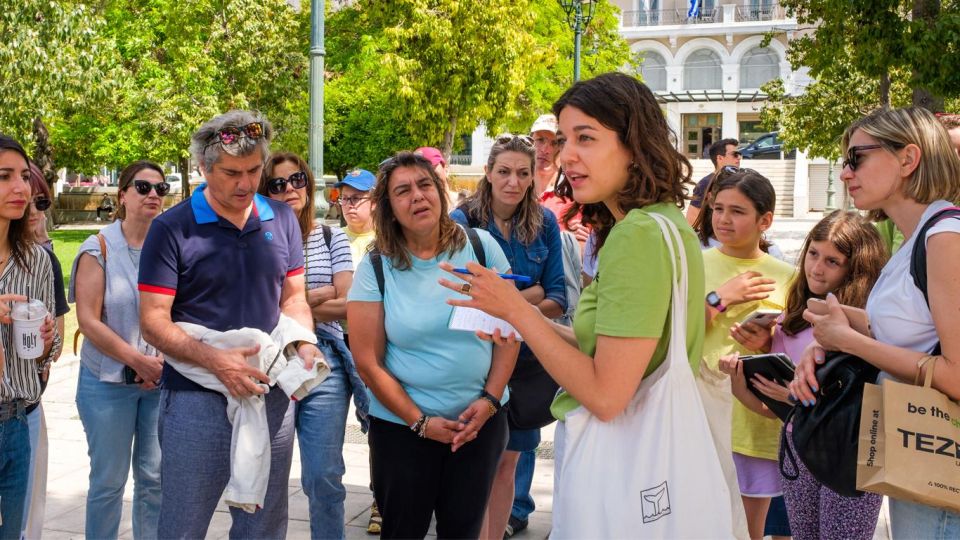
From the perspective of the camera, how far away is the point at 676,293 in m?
2.34

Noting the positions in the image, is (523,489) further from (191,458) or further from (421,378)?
(191,458)

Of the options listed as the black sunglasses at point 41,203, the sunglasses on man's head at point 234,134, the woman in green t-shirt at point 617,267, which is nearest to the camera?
the woman in green t-shirt at point 617,267

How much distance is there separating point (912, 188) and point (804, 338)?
51.1 inches

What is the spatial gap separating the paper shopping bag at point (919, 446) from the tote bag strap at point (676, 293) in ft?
2.04

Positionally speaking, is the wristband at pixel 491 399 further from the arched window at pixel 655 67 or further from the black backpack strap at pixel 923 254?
the arched window at pixel 655 67

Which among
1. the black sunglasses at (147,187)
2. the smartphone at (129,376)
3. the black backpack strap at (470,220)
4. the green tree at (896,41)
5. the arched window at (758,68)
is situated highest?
the arched window at (758,68)

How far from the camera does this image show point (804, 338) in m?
3.87

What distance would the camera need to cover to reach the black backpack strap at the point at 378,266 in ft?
12.3

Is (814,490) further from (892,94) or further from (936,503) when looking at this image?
(892,94)

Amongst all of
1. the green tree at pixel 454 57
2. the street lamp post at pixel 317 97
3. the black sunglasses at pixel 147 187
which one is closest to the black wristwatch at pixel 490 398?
the black sunglasses at pixel 147 187

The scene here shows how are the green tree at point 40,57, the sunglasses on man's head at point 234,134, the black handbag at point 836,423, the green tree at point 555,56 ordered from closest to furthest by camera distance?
the black handbag at point 836,423, the sunglasses on man's head at point 234,134, the green tree at point 40,57, the green tree at point 555,56

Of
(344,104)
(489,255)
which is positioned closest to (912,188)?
(489,255)

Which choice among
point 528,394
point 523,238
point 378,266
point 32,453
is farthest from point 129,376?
point 523,238

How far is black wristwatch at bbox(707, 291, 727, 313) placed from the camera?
12.7 ft
